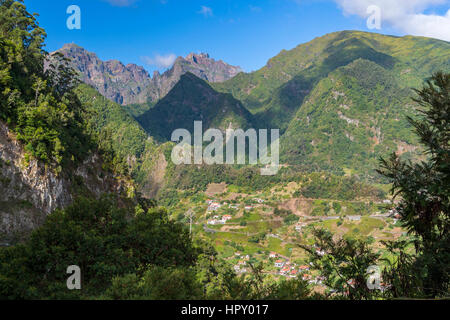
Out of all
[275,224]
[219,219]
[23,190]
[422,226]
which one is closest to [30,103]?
[23,190]

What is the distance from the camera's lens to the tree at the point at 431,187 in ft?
26.5

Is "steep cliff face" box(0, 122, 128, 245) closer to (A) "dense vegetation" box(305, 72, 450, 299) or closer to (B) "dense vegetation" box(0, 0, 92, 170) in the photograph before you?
(B) "dense vegetation" box(0, 0, 92, 170)

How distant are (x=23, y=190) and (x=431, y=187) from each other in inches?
1358

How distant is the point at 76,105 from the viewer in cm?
6388

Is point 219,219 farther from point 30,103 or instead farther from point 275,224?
point 30,103

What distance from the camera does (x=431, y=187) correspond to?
26.9 feet

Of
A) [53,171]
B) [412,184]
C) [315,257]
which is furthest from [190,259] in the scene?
[53,171]

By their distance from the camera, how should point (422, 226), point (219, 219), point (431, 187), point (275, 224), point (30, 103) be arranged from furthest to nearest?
1. point (219, 219)
2. point (275, 224)
3. point (30, 103)
4. point (422, 226)
5. point (431, 187)

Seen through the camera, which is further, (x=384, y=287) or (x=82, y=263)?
(x=82, y=263)

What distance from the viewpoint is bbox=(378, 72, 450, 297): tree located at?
8.07m

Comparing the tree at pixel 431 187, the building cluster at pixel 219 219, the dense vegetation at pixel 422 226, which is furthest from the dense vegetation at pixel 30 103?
the building cluster at pixel 219 219

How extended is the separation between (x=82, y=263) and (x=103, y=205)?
16.3 ft
